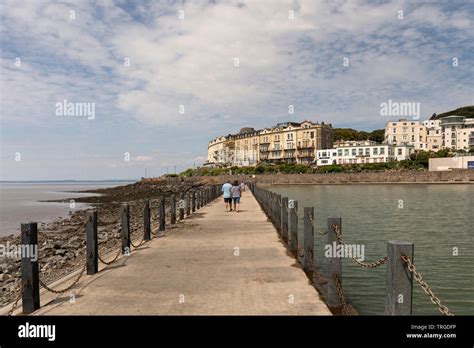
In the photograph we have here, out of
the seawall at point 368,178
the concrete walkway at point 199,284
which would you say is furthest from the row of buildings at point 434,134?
the concrete walkway at point 199,284

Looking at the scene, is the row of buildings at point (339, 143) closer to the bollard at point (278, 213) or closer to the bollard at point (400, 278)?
the bollard at point (278, 213)

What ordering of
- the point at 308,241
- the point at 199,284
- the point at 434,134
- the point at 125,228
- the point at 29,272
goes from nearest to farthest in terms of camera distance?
the point at 29,272, the point at 199,284, the point at 308,241, the point at 125,228, the point at 434,134

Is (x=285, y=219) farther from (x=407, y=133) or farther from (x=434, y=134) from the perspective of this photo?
(x=434, y=134)

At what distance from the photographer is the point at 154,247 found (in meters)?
10.6

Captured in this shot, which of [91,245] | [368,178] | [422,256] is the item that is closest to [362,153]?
[368,178]

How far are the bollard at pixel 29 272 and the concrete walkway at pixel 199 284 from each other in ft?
0.63

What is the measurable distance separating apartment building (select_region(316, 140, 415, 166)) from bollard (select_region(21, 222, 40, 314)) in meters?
102

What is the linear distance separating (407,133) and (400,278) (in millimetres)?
122297

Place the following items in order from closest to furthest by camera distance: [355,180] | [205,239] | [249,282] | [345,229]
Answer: [249,282], [205,239], [345,229], [355,180]

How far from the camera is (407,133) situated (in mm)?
115000

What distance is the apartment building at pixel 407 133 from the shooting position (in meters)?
115
